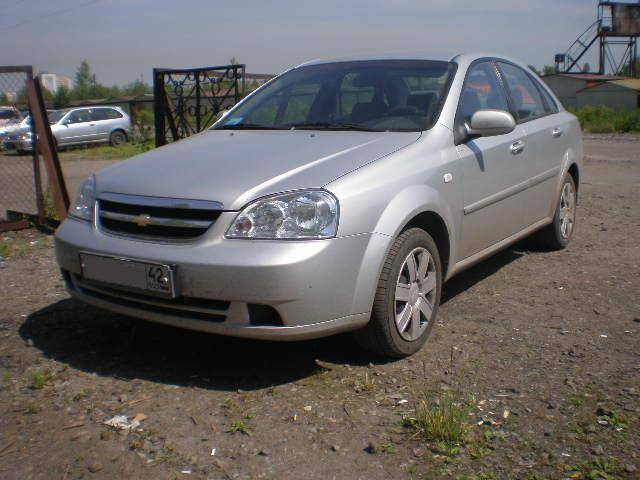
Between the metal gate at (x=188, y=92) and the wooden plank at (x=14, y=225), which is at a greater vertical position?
the metal gate at (x=188, y=92)

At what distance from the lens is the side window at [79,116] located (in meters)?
22.4

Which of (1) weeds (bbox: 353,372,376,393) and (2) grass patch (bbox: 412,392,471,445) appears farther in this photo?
(1) weeds (bbox: 353,372,376,393)

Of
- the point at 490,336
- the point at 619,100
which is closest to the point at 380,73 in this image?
the point at 490,336

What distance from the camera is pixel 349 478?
2.67m

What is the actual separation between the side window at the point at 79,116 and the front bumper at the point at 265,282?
20.4 m

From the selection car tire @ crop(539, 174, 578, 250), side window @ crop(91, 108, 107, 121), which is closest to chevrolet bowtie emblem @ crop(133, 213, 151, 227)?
car tire @ crop(539, 174, 578, 250)

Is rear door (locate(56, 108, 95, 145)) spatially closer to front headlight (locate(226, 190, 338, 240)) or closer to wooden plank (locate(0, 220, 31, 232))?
wooden plank (locate(0, 220, 31, 232))

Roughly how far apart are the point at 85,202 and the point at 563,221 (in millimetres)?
3964

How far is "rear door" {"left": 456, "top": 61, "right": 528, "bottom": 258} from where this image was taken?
170 inches

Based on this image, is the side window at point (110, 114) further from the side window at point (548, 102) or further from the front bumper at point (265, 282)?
the front bumper at point (265, 282)

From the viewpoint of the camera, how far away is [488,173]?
4516 mm

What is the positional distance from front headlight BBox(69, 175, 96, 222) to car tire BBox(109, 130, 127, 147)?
790 inches

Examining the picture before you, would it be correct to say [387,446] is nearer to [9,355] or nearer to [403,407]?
[403,407]

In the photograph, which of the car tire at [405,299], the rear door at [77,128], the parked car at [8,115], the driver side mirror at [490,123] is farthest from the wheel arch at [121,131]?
the car tire at [405,299]
